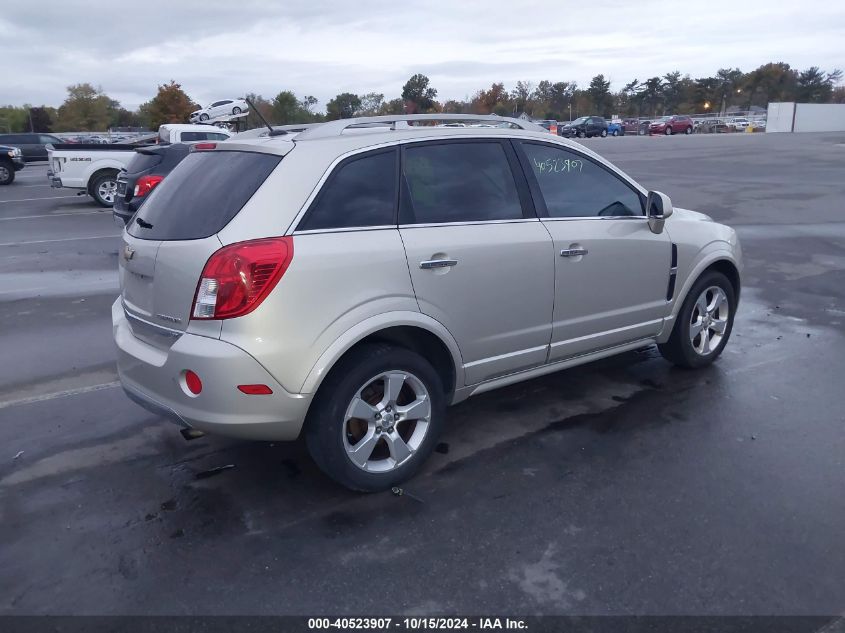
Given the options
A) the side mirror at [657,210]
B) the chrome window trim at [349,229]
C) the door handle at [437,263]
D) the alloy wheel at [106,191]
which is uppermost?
the chrome window trim at [349,229]

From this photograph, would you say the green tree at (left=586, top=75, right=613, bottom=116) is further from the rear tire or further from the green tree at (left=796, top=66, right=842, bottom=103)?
the rear tire

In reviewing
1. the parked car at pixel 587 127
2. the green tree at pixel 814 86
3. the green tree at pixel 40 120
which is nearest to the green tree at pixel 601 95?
the green tree at pixel 814 86

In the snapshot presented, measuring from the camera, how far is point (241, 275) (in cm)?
345

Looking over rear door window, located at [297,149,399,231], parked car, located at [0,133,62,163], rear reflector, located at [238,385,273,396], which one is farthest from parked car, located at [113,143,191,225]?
parked car, located at [0,133,62,163]

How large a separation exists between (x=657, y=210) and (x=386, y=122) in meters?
1.97

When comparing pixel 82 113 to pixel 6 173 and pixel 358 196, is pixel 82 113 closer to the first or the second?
pixel 6 173

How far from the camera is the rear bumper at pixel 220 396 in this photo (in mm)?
3451

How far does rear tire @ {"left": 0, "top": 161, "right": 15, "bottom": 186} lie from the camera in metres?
24.5

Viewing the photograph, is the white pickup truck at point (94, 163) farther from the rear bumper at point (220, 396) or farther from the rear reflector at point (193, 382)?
the rear reflector at point (193, 382)

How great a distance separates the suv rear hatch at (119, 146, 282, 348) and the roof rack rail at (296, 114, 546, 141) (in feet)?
1.20

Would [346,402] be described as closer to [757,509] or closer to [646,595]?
[646,595]

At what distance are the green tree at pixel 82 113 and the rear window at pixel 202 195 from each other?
276 feet

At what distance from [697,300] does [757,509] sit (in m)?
2.16

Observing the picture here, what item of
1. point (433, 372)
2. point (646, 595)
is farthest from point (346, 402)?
point (646, 595)
